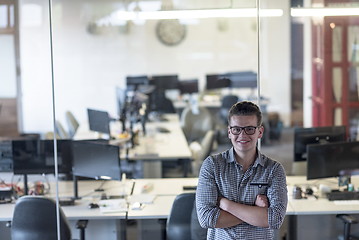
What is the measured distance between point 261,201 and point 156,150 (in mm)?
4546

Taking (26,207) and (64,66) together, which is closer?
(26,207)

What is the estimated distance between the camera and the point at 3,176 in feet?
19.6

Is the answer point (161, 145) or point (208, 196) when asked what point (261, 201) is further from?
point (161, 145)

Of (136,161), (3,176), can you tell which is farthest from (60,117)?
(3,176)

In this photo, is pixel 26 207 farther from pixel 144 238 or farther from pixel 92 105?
pixel 92 105

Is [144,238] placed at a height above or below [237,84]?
below

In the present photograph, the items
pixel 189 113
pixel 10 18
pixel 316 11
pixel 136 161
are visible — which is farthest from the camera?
pixel 10 18

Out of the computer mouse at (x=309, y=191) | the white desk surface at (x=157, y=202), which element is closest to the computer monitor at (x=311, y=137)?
the white desk surface at (x=157, y=202)

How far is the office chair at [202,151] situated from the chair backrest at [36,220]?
2892 mm

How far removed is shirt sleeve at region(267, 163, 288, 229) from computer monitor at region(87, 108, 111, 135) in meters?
4.09

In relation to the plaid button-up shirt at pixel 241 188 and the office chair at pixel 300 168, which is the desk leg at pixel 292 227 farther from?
the plaid button-up shirt at pixel 241 188

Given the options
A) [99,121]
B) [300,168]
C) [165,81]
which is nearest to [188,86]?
[165,81]

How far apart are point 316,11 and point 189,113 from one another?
402cm

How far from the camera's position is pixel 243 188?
341 cm
